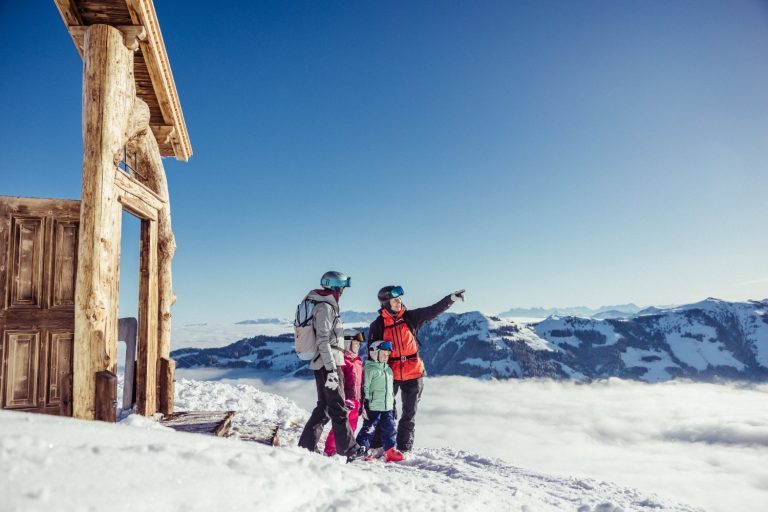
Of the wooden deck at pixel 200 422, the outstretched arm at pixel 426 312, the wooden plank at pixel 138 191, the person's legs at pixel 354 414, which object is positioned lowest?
the wooden deck at pixel 200 422

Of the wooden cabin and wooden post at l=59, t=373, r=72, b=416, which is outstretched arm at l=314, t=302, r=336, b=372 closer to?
the wooden cabin

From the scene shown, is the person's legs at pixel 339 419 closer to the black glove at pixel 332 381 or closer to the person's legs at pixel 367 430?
the black glove at pixel 332 381

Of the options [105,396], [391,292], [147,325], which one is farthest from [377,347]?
[147,325]

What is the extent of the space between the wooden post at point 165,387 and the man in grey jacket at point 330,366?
9.08 feet

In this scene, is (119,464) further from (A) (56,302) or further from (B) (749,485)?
(B) (749,485)

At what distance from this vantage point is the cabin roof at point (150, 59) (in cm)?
472

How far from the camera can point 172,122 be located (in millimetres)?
7613

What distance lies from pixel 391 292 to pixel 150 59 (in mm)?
4349

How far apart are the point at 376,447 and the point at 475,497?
258cm

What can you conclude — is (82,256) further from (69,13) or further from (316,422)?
(316,422)

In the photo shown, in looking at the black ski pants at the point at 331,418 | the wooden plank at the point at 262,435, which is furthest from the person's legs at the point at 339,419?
the wooden plank at the point at 262,435

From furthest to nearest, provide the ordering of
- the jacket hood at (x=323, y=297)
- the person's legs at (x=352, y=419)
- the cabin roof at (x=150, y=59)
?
the person's legs at (x=352, y=419), the jacket hood at (x=323, y=297), the cabin roof at (x=150, y=59)

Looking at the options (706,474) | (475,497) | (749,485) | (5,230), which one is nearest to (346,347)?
(475,497)

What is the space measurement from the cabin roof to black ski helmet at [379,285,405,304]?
13.5 ft
